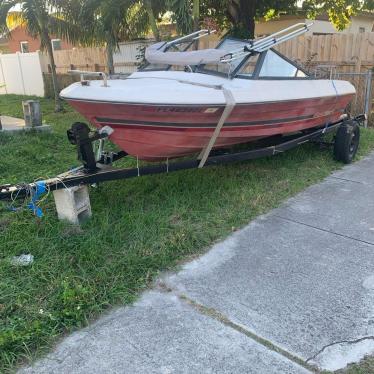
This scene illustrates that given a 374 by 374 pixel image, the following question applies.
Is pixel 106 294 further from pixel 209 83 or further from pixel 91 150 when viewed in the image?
pixel 209 83

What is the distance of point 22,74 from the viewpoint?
18922 mm

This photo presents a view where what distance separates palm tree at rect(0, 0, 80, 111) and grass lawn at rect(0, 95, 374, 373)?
24.3 feet

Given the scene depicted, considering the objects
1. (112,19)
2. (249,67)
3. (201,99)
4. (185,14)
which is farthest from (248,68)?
(112,19)

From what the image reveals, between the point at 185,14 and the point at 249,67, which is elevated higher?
the point at 185,14

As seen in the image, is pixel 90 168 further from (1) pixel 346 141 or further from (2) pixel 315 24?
(2) pixel 315 24

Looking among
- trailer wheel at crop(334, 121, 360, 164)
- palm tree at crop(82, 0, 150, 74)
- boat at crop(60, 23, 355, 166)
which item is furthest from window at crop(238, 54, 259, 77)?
palm tree at crop(82, 0, 150, 74)

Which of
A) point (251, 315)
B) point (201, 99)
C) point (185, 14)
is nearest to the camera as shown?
point (251, 315)

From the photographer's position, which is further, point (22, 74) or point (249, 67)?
point (22, 74)

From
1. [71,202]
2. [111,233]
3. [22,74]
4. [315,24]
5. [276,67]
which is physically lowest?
[111,233]

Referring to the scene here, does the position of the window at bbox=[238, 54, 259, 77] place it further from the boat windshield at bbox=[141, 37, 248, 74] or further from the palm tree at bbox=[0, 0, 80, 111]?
the palm tree at bbox=[0, 0, 80, 111]

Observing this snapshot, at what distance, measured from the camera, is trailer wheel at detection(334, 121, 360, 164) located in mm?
6312

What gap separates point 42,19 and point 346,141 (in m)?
10.2

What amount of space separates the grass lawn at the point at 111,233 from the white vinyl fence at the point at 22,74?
12551 millimetres

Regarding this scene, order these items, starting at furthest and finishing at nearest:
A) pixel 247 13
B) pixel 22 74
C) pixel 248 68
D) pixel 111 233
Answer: pixel 22 74 < pixel 247 13 < pixel 248 68 < pixel 111 233
